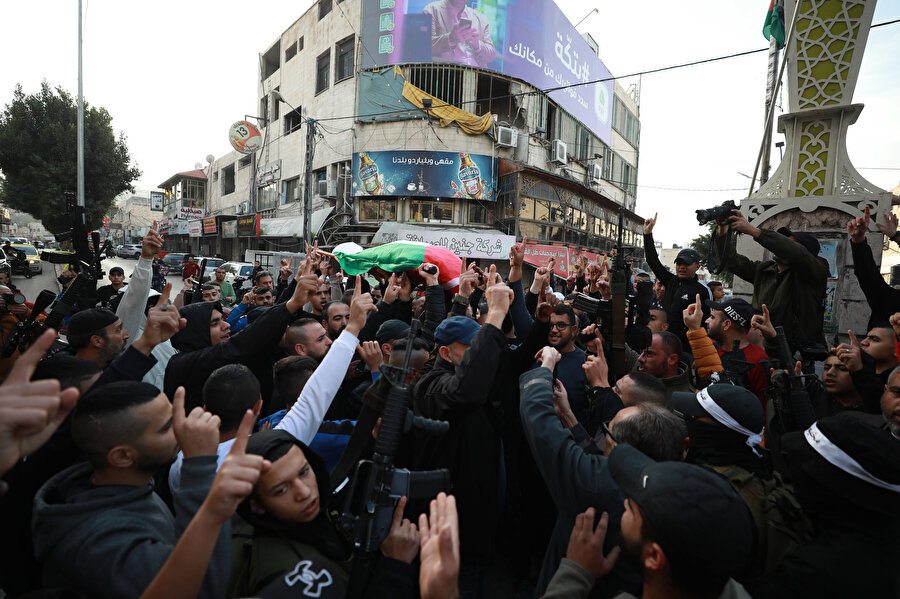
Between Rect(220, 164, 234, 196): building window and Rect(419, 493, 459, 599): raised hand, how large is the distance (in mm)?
38357

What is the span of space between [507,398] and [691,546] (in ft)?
5.95

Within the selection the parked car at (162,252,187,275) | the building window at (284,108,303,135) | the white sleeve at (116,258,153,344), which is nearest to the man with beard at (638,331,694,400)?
the white sleeve at (116,258,153,344)

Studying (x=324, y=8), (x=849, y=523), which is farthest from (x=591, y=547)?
(x=324, y=8)

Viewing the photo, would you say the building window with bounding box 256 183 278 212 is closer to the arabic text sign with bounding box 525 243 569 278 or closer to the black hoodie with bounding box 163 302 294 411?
the arabic text sign with bounding box 525 243 569 278

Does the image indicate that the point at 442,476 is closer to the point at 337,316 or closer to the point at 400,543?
the point at 400,543

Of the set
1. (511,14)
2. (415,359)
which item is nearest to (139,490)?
(415,359)

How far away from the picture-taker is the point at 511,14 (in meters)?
19.2

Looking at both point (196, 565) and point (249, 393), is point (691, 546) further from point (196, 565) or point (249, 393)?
point (249, 393)

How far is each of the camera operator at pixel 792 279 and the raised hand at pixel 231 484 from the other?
4.15 m

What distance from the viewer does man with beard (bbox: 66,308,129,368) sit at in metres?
2.97

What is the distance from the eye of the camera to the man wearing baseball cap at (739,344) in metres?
3.23

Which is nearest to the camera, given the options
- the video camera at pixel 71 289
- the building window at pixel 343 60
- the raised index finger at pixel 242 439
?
the raised index finger at pixel 242 439

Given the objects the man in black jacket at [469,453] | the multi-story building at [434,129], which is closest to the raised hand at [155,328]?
the man in black jacket at [469,453]

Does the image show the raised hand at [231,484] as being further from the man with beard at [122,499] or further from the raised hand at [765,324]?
the raised hand at [765,324]
